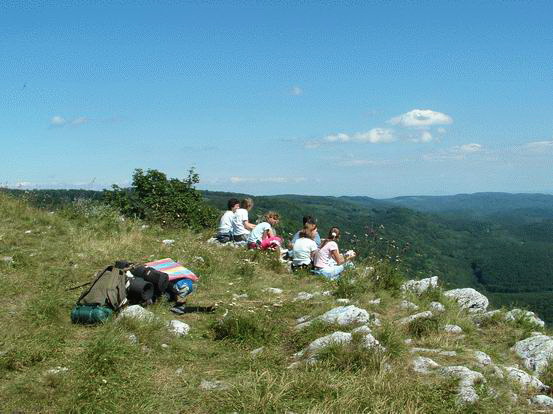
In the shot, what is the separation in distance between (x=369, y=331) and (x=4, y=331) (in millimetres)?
4595

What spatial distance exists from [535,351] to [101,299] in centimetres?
583

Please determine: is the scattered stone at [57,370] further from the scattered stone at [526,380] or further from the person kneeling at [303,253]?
the person kneeling at [303,253]

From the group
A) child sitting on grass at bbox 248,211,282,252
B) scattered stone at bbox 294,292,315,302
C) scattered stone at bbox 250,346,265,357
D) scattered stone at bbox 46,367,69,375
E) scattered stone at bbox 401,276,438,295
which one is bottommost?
scattered stone at bbox 250,346,265,357

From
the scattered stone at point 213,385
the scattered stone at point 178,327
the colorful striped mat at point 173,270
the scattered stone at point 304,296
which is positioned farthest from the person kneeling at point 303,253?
the scattered stone at point 213,385

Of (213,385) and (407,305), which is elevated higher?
(407,305)

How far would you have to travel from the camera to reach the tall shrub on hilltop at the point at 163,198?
57.6ft

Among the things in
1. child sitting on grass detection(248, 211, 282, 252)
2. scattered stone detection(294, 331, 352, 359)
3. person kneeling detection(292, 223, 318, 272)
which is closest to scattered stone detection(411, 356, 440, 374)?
scattered stone detection(294, 331, 352, 359)

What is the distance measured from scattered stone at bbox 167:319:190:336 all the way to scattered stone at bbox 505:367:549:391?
3929 mm

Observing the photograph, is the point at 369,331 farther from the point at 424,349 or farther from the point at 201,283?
the point at 201,283

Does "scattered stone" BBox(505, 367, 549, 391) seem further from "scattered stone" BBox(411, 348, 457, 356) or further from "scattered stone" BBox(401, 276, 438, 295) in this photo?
"scattered stone" BBox(401, 276, 438, 295)

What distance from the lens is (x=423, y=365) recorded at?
15.8 feet

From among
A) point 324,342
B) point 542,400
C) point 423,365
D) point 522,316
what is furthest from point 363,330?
point 522,316

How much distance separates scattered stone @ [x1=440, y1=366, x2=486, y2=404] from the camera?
13.3ft

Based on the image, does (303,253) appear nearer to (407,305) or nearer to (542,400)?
(407,305)
